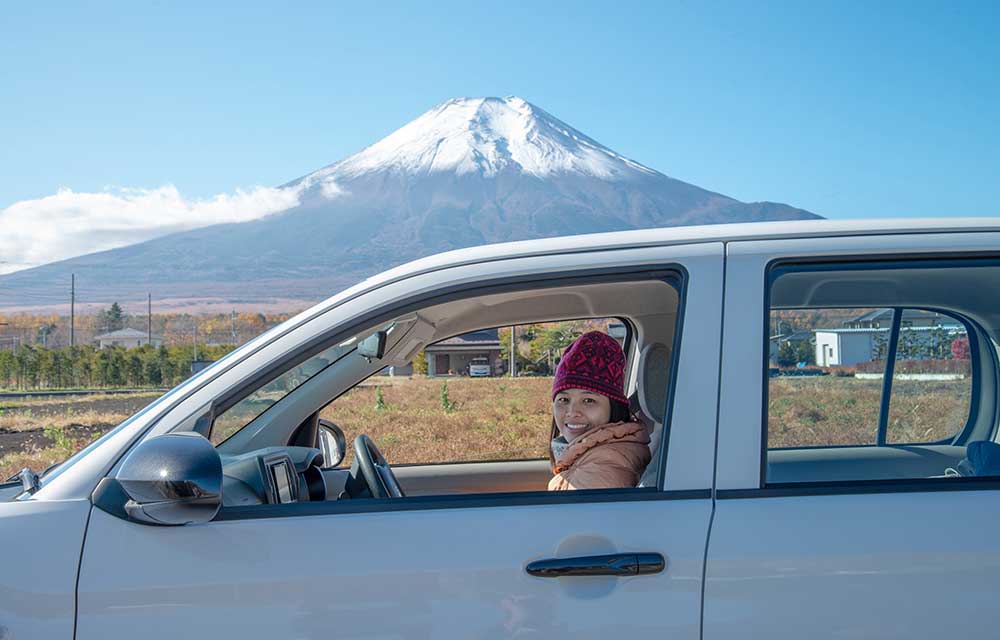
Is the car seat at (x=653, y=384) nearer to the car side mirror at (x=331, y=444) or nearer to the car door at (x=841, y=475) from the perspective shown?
the car door at (x=841, y=475)

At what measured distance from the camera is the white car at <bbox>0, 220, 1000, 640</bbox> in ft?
6.07

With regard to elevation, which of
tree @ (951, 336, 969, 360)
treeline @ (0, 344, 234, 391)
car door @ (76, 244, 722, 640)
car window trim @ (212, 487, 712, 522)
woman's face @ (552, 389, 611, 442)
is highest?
tree @ (951, 336, 969, 360)

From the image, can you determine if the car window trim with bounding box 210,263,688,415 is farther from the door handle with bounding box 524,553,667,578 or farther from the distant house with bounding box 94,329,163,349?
the distant house with bounding box 94,329,163,349

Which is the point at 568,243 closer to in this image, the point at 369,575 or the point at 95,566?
A: the point at 369,575

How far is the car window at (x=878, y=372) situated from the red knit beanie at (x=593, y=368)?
63 cm

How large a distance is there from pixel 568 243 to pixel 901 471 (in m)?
1.14

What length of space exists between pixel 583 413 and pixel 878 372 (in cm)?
83

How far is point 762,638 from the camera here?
5.99ft

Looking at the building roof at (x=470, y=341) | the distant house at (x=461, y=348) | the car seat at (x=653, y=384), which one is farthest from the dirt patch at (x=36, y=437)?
the car seat at (x=653, y=384)

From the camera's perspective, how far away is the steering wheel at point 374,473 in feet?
8.56

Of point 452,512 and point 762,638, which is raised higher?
point 452,512

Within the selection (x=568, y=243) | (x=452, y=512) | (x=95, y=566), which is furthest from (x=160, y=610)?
(x=568, y=243)

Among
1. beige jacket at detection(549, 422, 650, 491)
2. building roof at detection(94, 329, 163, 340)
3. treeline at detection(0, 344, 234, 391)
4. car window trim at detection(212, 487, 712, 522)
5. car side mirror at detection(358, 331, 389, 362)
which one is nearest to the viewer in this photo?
car window trim at detection(212, 487, 712, 522)

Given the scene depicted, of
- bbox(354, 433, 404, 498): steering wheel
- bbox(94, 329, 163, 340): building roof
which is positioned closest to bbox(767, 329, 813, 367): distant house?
bbox(354, 433, 404, 498): steering wheel
